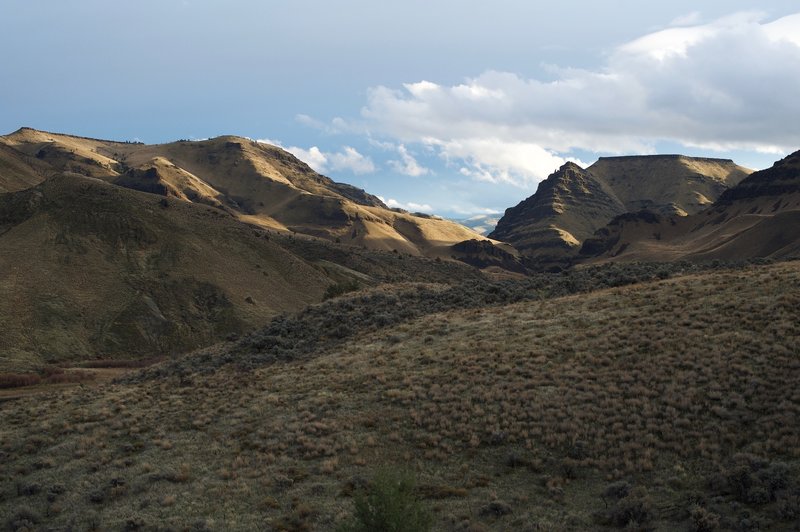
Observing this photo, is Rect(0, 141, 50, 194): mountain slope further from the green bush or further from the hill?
the green bush

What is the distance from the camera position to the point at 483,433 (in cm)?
2444

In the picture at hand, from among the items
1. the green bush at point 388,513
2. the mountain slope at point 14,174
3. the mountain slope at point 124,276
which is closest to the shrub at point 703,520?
the green bush at point 388,513

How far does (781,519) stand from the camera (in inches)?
634

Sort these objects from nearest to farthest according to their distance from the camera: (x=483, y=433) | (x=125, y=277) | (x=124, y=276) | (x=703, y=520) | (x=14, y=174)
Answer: (x=703, y=520) → (x=483, y=433) → (x=125, y=277) → (x=124, y=276) → (x=14, y=174)

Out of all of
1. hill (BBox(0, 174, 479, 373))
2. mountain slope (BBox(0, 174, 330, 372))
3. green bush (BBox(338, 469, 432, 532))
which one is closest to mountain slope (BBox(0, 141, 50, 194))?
hill (BBox(0, 174, 479, 373))

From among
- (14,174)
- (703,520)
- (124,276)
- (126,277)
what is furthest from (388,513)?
(14,174)

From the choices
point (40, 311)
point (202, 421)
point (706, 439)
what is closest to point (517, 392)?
point (706, 439)

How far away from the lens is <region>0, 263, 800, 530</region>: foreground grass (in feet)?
61.8

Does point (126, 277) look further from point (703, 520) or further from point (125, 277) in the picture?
point (703, 520)

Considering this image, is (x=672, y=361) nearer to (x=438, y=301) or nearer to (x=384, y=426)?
(x=384, y=426)

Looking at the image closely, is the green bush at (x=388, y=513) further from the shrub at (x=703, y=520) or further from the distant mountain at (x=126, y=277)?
the distant mountain at (x=126, y=277)

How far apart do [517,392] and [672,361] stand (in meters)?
8.01

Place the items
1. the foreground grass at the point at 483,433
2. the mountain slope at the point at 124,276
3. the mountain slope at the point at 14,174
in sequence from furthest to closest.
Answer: the mountain slope at the point at 14,174
the mountain slope at the point at 124,276
the foreground grass at the point at 483,433

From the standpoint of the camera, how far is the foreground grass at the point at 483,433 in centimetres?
1883
